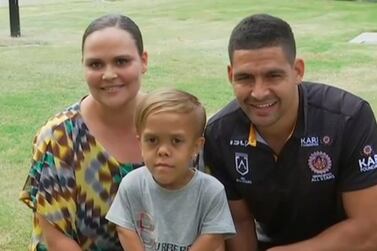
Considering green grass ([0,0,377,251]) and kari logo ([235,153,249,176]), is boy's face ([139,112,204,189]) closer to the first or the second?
A: kari logo ([235,153,249,176])

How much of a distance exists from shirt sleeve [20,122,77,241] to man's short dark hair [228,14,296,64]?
31.1 inches

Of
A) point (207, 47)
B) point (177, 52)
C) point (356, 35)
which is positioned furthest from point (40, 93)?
point (356, 35)

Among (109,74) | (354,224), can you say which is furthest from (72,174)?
(354,224)

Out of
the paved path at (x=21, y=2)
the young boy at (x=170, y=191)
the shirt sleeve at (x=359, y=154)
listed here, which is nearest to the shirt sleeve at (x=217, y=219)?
the young boy at (x=170, y=191)

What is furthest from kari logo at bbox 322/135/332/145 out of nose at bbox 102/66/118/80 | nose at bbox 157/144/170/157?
nose at bbox 102/66/118/80

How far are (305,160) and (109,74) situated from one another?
2.80 feet

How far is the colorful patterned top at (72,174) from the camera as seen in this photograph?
3.17 meters

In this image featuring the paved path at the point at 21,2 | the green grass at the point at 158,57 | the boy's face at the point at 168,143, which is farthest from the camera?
the paved path at the point at 21,2

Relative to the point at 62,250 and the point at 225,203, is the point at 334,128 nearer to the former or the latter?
the point at 225,203

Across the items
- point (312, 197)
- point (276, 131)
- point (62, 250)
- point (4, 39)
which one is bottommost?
point (4, 39)

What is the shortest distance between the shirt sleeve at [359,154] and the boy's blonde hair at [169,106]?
23.8 inches

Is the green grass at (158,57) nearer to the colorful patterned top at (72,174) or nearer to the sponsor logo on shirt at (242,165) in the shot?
the colorful patterned top at (72,174)

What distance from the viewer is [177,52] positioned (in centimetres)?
1334

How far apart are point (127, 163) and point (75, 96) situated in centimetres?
628
